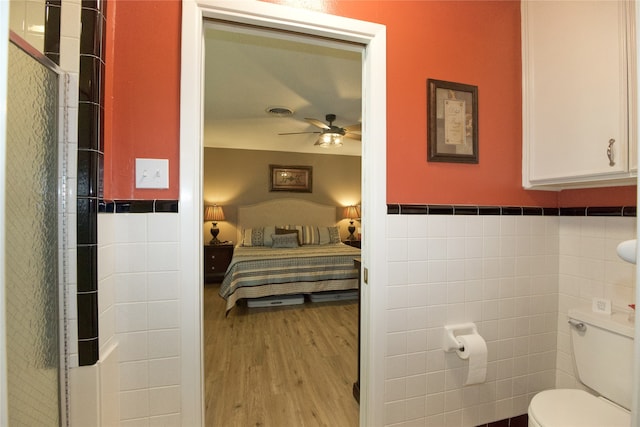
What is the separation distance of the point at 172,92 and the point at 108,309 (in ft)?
2.66

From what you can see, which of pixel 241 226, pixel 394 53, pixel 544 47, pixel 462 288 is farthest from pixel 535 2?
pixel 241 226

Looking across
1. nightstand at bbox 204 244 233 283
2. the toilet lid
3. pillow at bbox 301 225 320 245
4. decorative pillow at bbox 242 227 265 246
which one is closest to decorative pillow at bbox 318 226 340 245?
pillow at bbox 301 225 320 245

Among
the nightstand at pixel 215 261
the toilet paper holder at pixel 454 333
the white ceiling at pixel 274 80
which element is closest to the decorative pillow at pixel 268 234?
the nightstand at pixel 215 261

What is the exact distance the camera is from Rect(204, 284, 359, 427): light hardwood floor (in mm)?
1683

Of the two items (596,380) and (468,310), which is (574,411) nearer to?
(596,380)

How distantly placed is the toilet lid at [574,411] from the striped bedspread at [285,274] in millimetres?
2372

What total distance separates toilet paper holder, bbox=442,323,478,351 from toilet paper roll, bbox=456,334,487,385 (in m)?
0.03

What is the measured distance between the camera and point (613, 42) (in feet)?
3.56

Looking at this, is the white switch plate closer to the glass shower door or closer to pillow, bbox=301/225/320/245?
the glass shower door

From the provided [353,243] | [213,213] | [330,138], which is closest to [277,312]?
[330,138]

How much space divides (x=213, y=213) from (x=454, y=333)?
437 centimetres

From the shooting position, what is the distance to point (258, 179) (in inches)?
207

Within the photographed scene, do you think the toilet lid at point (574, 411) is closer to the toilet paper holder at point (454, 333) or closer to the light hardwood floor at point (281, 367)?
the toilet paper holder at point (454, 333)

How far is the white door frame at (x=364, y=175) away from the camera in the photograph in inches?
40.5
